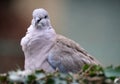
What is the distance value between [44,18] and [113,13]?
142 inches

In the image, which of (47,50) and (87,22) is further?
(87,22)

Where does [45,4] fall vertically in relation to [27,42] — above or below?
above

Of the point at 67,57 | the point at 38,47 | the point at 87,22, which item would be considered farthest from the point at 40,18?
the point at 87,22

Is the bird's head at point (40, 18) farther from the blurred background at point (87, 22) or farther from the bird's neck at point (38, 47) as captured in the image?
the blurred background at point (87, 22)

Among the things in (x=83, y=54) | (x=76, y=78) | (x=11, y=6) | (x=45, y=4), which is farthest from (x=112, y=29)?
(x=76, y=78)

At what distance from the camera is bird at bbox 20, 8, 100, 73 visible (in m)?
3.01

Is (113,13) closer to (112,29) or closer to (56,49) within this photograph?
(112,29)

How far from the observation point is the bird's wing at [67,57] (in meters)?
3.04

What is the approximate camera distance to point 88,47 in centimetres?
643

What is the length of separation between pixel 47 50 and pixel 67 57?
0.45 ft

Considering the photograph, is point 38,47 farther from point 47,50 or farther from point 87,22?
point 87,22

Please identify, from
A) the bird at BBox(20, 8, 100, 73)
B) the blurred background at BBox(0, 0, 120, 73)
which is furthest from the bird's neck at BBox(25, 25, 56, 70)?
the blurred background at BBox(0, 0, 120, 73)

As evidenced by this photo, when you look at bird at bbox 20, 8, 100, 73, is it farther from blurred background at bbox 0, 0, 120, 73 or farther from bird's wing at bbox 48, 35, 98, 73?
blurred background at bbox 0, 0, 120, 73

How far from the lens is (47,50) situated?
3.06m
